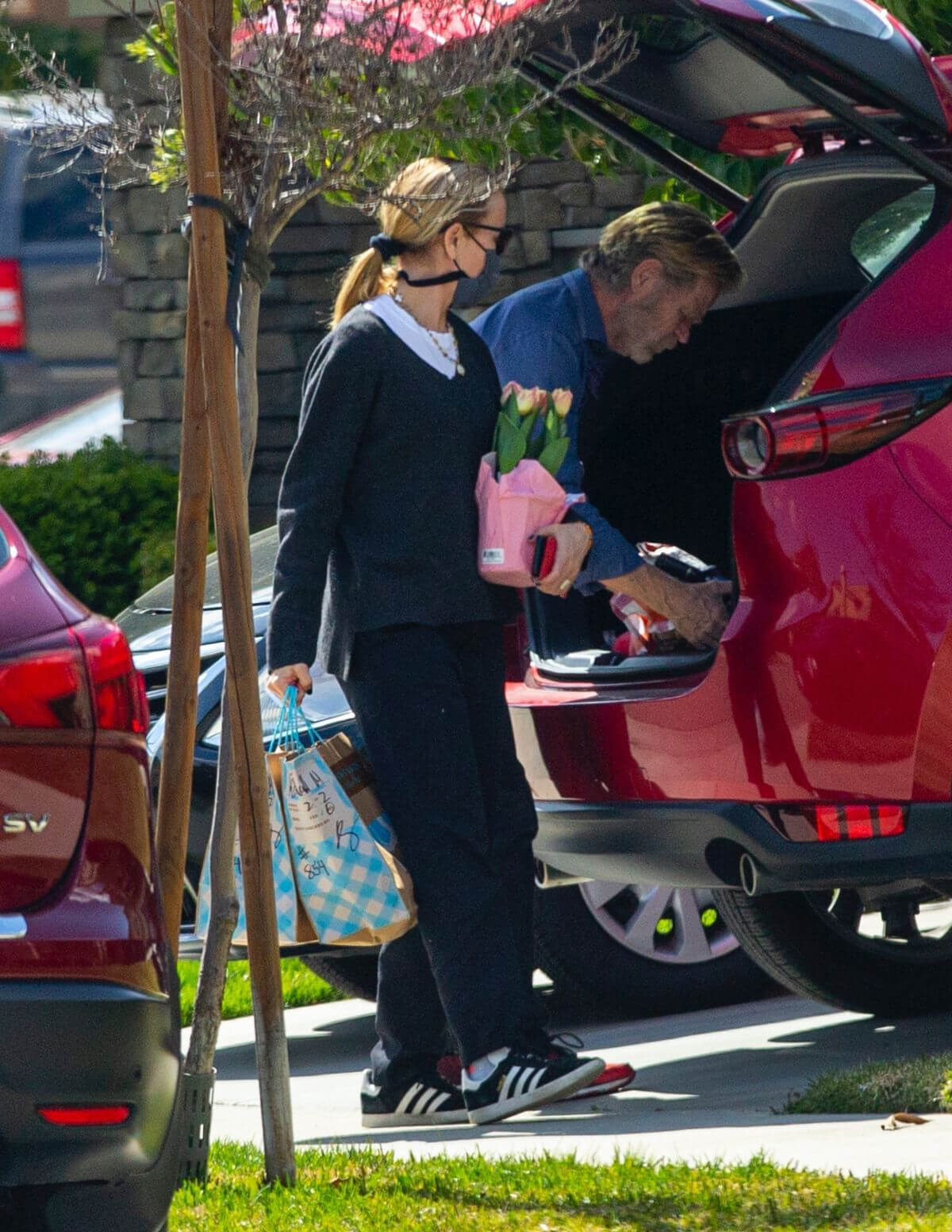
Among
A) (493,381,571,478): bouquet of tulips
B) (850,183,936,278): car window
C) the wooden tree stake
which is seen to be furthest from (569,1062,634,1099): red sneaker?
(850,183,936,278): car window

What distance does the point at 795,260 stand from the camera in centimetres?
520

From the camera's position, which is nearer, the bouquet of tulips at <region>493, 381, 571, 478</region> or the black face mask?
the bouquet of tulips at <region>493, 381, 571, 478</region>

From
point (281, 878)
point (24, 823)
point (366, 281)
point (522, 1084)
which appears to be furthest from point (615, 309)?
point (24, 823)

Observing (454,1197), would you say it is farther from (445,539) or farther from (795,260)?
(795,260)

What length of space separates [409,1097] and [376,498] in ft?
4.30

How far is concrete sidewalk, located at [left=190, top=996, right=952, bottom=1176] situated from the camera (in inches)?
158

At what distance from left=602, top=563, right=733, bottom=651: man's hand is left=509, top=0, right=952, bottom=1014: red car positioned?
8 cm

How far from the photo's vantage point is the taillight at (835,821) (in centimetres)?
408

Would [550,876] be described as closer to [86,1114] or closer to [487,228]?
[487,228]

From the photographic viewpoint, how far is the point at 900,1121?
162 inches

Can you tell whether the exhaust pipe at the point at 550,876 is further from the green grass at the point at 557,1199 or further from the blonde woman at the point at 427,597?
the green grass at the point at 557,1199

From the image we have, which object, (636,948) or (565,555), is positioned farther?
(636,948)

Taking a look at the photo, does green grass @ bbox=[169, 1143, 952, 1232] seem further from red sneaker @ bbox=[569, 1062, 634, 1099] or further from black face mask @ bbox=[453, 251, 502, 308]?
black face mask @ bbox=[453, 251, 502, 308]

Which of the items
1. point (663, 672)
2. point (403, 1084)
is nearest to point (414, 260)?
point (663, 672)
